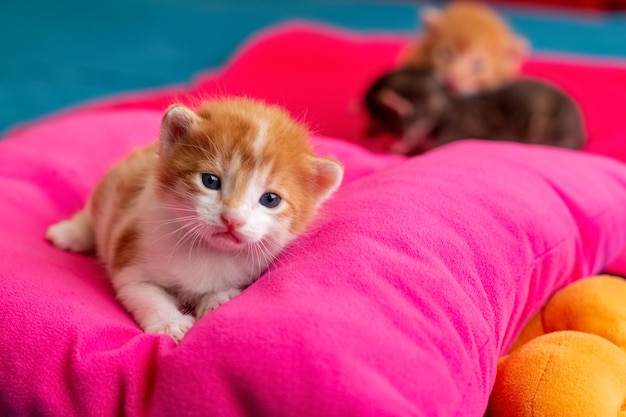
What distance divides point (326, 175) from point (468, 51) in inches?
60.4

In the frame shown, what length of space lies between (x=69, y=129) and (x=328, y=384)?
113 centimetres

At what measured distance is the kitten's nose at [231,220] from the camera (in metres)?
0.95

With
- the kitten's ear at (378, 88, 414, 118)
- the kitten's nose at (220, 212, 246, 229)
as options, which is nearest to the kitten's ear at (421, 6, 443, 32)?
the kitten's ear at (378, 88, 414, 118)

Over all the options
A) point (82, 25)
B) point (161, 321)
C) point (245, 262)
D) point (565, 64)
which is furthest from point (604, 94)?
point (82, 25)

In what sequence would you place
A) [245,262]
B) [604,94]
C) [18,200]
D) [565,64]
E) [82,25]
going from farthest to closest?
1. [82,25]
2. [565,64]
3. [604,94]
4. [18,200]
5. [245,262]

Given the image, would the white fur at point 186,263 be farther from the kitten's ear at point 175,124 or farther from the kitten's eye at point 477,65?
the kitten's eye at point 477,65

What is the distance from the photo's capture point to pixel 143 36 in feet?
10.3

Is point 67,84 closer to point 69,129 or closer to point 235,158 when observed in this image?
point 69,129

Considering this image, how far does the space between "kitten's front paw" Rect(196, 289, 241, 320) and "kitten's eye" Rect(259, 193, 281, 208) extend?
0.15 m

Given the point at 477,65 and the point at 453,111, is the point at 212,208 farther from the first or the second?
the point at 477,65

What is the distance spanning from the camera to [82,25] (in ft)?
10.4

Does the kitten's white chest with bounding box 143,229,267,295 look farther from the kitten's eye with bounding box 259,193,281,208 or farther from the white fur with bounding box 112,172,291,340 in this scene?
the kitten's eye with bounding box 259,193,281,208

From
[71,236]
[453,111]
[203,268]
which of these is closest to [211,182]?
[203,268]

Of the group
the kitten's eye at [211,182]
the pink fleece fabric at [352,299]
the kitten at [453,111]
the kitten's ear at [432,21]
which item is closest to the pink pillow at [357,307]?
the pink fleece fabric at [352,299]
